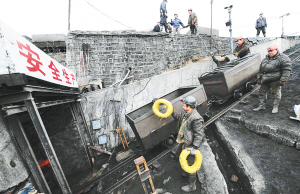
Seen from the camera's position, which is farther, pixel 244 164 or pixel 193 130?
pixel 244 164

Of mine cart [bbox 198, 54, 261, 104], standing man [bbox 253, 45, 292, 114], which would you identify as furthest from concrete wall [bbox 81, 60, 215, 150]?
standing man [bbox 253, 45, 292, 114]

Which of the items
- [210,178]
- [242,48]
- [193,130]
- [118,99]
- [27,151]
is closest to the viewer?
[27,151]

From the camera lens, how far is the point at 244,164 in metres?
3.19

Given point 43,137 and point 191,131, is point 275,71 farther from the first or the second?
point 43,137

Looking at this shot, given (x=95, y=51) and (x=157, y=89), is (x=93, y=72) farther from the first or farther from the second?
(x=157, y=89)

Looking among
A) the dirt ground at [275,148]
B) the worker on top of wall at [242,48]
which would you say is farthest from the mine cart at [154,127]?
the worker on top of wall at [242,48]

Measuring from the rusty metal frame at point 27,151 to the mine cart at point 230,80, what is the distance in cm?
666

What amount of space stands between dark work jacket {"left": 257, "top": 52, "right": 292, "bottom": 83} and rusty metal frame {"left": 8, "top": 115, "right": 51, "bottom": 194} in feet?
22.9

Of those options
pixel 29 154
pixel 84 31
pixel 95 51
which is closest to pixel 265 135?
pixel 29 154

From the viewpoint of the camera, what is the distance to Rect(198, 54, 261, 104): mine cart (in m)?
5.93

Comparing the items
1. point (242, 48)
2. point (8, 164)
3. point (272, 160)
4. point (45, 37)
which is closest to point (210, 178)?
point (272, 160)

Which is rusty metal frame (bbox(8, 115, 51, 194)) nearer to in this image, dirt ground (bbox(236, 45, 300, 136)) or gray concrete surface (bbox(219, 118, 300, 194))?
gray concrete surface (bbox(219, 118, 300, 194))

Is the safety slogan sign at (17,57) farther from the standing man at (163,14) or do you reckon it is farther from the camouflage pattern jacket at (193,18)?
the camouflage pattern jacket at (193,18)

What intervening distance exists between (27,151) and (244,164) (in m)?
4.74
